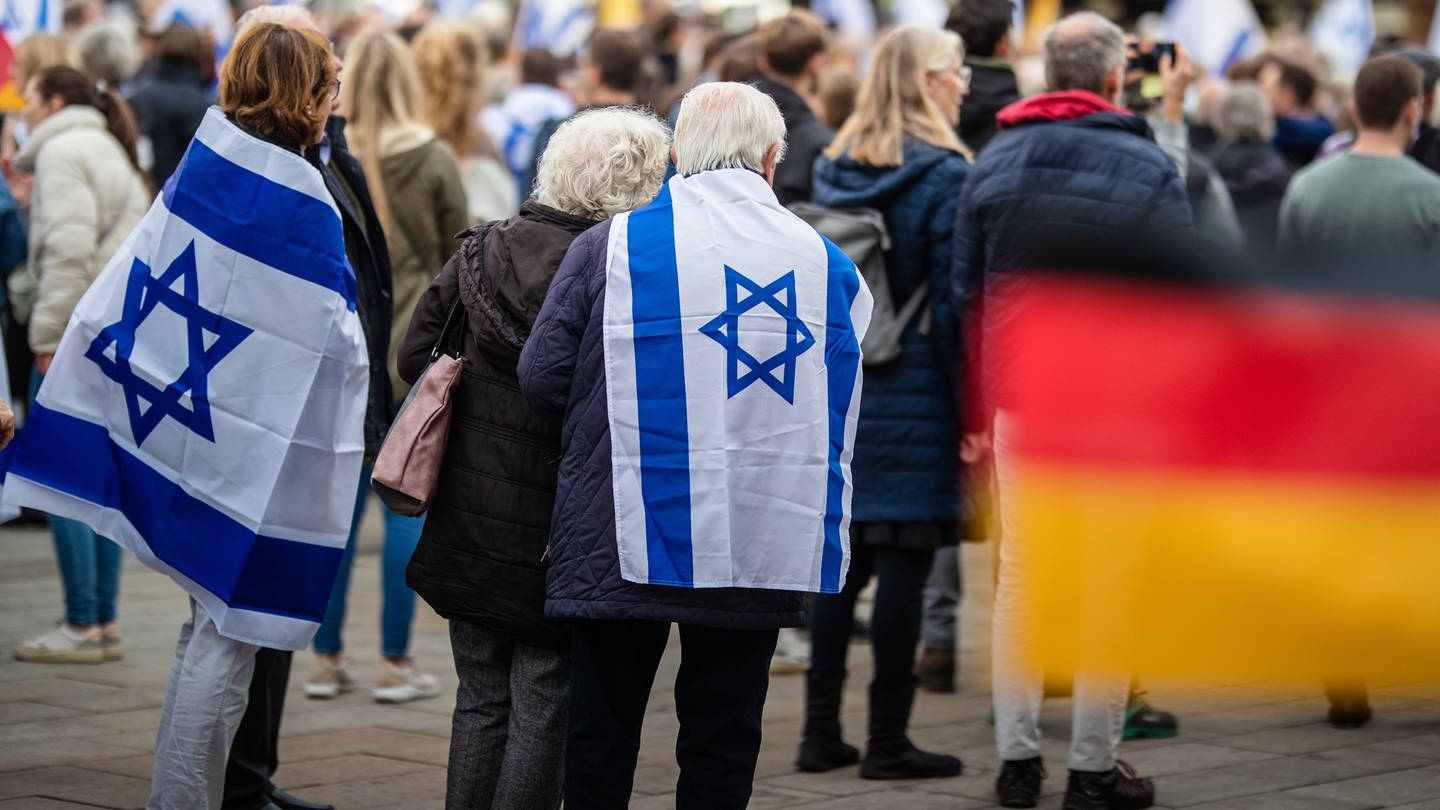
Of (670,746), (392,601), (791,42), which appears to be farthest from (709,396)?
(791,42)

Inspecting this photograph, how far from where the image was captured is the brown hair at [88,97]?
7.34 metres

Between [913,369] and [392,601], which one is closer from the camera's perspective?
[913,369]

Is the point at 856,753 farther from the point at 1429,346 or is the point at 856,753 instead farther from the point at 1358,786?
the point at 1429,346

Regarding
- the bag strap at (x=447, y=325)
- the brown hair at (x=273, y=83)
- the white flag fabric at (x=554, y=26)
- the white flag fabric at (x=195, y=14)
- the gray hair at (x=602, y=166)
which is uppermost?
the white flag fabric at (x=554, y=26)

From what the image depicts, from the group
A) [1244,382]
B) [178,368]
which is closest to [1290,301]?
[1244,382]

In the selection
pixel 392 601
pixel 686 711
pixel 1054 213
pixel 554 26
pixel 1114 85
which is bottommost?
pixel 392 601

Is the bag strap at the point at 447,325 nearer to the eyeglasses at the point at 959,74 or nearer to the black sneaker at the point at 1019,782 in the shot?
the black sneaker at the point at 1019,782

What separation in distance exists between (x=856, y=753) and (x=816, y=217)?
168 centimetres

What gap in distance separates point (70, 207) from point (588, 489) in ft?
11.6

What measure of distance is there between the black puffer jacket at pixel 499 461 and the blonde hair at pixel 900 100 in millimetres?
1966

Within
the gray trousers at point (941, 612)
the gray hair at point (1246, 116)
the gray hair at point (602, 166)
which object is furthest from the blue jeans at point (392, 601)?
the gray hair at point (1246, 116)

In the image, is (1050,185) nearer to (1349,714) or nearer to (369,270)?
(369,270)

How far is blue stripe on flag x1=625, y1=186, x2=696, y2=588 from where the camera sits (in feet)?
13.6

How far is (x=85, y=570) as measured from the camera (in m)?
7.19
